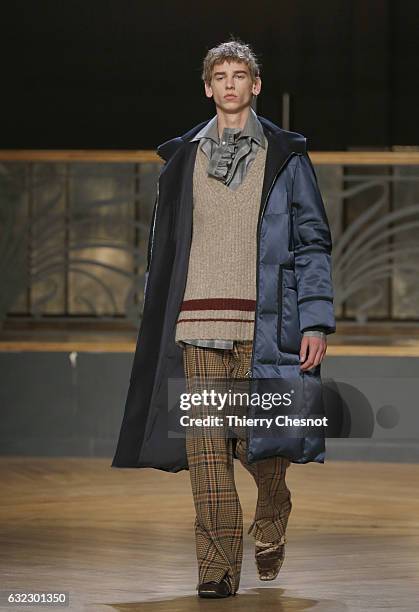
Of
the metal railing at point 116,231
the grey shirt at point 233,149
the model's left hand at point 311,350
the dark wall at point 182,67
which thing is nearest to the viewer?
the model's left hand at point 311,350

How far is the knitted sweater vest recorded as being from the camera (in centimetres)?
425

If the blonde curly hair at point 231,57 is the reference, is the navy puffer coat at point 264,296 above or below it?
below

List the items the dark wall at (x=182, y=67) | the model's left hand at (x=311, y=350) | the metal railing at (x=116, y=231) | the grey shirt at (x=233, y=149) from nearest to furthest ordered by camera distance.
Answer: the model's left hand at (x=311, y=350)
the grey shirt at (x=233, y=149)
the metal railing at (x=116, y=231)
the dark wall at (x=182, y=67)

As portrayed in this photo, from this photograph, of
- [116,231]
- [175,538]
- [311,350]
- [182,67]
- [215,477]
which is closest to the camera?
[311,350]

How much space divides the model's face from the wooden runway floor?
1.33 meters

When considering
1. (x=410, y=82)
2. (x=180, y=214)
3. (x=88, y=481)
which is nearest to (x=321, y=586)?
(x=180, y=214)

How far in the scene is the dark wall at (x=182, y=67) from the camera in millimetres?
11016

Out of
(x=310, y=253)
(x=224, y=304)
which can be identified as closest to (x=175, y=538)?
(x=224, y=304)

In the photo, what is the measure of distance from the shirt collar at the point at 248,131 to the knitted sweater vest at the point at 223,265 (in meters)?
0.09

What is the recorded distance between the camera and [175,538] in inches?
211

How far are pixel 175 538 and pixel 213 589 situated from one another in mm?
1085

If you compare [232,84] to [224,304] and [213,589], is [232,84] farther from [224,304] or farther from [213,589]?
[213,589]

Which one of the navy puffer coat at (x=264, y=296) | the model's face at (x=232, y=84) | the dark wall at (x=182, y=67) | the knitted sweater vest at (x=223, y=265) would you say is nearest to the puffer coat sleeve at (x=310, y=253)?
the navy puffer coat at (x=264, y=296)

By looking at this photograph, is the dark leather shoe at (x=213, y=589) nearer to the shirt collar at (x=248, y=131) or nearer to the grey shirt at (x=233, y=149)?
the grey shirt at (x=233, y=149)
